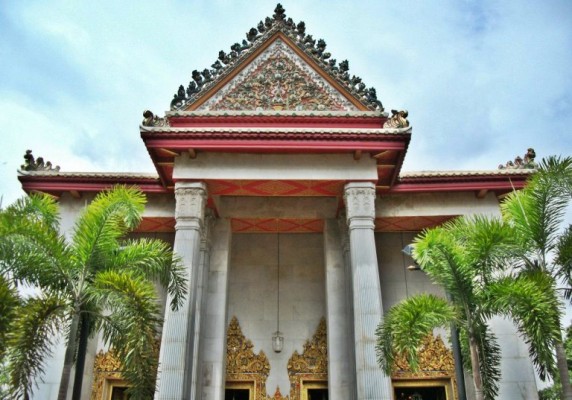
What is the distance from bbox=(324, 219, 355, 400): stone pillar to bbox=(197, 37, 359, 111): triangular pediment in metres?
3.61

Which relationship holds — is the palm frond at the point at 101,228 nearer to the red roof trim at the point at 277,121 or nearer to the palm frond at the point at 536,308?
the red roof trim at the point at 277,121

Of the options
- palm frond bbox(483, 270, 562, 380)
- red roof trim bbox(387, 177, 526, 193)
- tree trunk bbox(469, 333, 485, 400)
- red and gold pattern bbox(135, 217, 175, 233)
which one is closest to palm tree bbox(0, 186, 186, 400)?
tree trunk bbox(469, 333, 485, 400)

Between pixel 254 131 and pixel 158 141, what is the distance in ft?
7.44

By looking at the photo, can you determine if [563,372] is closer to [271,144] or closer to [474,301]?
[474,301]

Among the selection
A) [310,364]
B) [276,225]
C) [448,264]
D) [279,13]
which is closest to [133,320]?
[448,264]

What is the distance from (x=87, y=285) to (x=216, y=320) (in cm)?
A: 617

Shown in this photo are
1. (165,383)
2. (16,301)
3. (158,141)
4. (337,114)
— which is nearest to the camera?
(16,301)

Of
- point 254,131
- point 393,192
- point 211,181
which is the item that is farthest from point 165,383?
point 393,192

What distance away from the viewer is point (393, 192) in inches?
534

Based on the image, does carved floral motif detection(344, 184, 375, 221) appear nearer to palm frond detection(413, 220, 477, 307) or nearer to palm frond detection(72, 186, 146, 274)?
palm frond detection(413, 220, 477, 307)

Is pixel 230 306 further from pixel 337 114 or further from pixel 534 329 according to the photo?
pixel 534 329

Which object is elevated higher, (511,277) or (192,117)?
(192,117)

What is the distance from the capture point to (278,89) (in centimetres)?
Answer: 1343

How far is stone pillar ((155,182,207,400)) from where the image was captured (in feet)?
32.2
